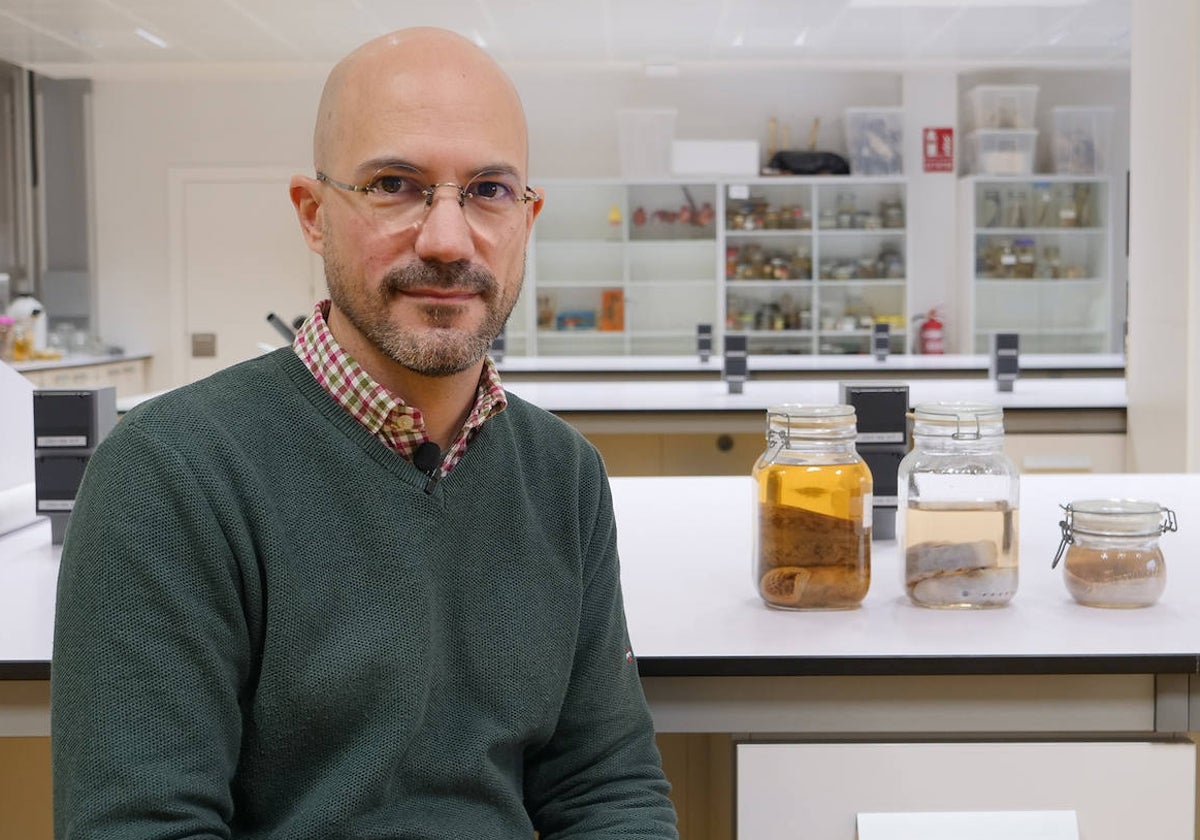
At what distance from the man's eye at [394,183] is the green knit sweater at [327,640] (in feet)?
0.52

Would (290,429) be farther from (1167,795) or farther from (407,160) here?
(1167,795)

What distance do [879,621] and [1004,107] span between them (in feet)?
24.3

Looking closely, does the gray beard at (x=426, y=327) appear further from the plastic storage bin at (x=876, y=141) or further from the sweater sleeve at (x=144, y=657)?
the plastic storage bin at (x=876, y=141)

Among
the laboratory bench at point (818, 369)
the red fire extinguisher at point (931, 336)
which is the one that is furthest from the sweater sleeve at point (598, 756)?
the red fire extinguisher at point (931, 336)

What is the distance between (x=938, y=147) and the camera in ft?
26.7

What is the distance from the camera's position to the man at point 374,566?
85cm

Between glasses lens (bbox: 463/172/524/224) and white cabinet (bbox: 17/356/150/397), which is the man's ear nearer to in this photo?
glasses lens (bbox: 463/172/524/224)

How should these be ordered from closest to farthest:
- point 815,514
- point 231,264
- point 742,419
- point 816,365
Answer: point 815,514 < point 742,419 < point 816,365 < point 231,264

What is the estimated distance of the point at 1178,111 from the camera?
325 centimetres

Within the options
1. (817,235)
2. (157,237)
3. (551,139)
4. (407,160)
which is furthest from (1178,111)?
(157,237)

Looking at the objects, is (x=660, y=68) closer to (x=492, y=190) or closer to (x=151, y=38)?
(x=151, y=38)

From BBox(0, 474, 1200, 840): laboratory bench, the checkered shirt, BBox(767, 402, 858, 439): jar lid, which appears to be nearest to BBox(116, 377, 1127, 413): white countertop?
BBox(767, 402, 858, 439): jar lid

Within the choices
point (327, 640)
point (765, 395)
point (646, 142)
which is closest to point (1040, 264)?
point (646, 142)

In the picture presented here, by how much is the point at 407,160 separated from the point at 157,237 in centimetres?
812
